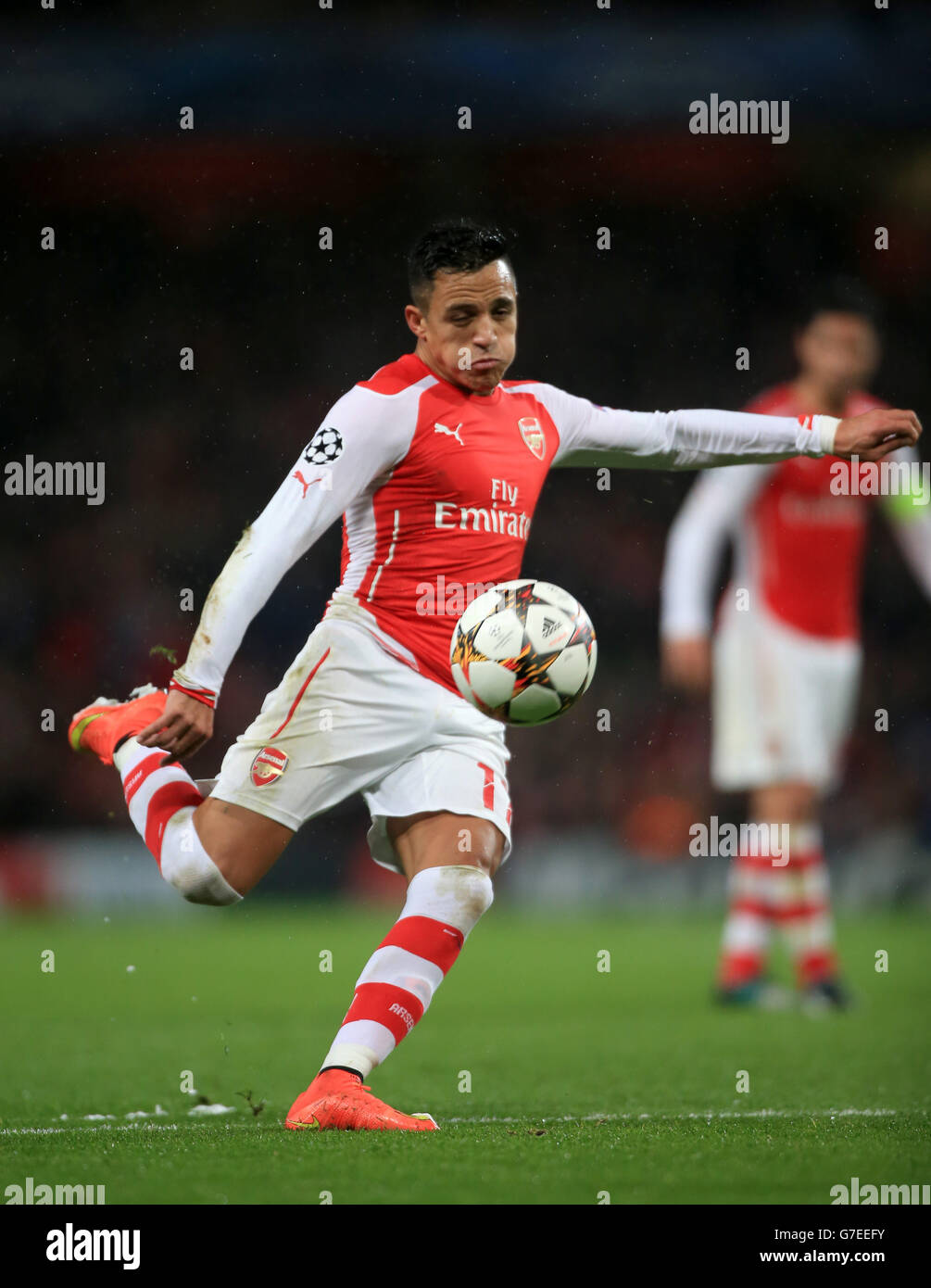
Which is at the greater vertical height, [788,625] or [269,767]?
[788,625]

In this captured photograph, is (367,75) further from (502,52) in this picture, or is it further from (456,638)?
(456,638)

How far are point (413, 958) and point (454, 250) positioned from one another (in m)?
1.84

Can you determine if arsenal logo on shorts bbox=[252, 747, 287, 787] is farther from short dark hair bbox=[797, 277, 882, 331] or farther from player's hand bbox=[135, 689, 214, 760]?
short dark hair bbox=[797, 277, 882, 331]

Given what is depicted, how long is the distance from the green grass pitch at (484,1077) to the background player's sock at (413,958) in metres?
0.30

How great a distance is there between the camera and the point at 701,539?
736 cm

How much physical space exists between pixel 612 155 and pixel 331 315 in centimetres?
599

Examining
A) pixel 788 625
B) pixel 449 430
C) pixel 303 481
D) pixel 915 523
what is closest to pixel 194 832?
pixel 303 481

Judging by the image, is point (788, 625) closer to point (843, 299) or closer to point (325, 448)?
point (843, 299)

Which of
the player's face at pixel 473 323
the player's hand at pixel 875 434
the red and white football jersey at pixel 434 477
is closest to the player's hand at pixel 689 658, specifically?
the red and white football jersey at pixel 434 477

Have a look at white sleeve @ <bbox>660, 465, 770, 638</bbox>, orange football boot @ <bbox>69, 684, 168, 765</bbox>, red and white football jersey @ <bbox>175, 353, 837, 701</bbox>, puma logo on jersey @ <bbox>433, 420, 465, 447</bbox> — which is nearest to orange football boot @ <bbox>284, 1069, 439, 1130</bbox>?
red and white football jersey @ <bbox>175, 353, 837, 701</bbox>

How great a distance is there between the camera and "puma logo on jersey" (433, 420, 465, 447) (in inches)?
168

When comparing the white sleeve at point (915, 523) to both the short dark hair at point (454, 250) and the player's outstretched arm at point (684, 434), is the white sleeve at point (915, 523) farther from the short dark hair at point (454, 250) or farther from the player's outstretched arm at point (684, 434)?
the short dark hair at point (454, 250)

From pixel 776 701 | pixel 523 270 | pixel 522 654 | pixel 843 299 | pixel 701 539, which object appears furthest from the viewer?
pixel 523 270

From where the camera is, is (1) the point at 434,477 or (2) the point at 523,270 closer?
(1) the point at 434,477
